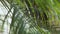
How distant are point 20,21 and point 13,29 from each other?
6 centimetres

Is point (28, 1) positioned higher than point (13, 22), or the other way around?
point (28, 1)

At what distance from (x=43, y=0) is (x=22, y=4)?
129mm

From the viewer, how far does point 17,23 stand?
699mm

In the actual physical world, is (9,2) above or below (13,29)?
above

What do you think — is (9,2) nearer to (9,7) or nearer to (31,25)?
(9,7)

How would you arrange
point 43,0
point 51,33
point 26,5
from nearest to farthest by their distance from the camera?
point 43,0, point 26,5, point 51,33

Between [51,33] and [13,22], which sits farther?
[51,33]

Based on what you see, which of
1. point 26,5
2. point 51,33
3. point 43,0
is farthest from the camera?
point 51,33

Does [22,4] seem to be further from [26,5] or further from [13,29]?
[13,29]

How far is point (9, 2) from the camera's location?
2.24 ft

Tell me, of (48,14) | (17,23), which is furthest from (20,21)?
(48,14)

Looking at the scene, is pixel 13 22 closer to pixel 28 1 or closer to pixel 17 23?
pixel 17 23

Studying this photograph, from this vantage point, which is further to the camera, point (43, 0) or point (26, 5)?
point (26, 5)

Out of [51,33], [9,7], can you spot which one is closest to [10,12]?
[9,7]
